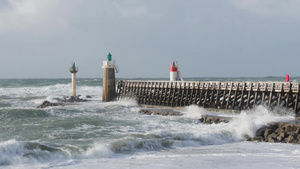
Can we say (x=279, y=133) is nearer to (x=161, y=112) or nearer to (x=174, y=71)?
(x=161, y=112)

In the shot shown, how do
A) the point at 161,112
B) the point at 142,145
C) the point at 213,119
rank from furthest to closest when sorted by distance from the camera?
the point at 161,112 < the point at 213,119 < the point at 142,145

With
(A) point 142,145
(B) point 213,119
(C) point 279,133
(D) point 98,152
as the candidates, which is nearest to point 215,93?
(B) point 213,119

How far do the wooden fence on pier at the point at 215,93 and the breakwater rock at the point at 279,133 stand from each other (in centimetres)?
334

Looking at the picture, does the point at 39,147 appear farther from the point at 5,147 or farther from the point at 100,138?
the point at 100,138

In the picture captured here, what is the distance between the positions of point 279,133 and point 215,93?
796 centimetres

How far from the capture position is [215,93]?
19.9m

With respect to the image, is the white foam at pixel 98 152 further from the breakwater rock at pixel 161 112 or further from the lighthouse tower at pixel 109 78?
the lighthouse tower at pixel 109 78

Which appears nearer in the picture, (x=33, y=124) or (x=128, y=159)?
(x=128, y=159)

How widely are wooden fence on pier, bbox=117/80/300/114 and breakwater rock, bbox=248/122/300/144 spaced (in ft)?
10.9

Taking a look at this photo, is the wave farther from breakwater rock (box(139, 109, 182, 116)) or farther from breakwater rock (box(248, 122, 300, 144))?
breakwater rock (box(139, 109, 182, 116))

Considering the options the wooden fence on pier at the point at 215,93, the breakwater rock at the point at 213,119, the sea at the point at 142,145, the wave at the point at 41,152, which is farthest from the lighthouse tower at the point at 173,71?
the wave at the point at 41,152

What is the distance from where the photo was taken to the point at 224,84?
62.7 feet

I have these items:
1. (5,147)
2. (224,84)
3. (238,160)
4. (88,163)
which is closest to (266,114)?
(224,84)

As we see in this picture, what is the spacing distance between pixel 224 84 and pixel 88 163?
11.8 metres
